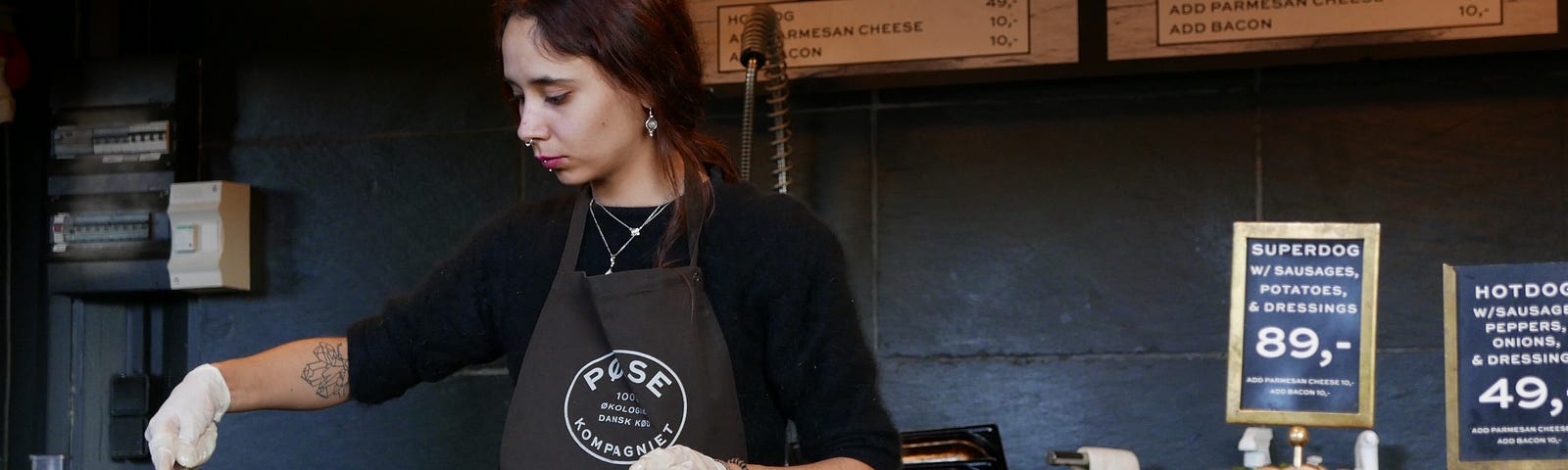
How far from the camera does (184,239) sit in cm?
359

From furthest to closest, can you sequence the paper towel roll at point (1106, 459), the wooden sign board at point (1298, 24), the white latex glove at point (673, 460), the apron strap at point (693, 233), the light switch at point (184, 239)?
the light switch at point (184, 239) < the wooden sign board at point (1298, 24) < the paper towel roll at point (1106, 459) < the apron strap at point (693, 233) < the white latex glove at point (673, 460)

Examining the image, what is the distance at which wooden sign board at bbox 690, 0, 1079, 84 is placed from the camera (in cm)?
324

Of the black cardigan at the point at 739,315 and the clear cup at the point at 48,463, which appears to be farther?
the clear cup at the point at 48,463

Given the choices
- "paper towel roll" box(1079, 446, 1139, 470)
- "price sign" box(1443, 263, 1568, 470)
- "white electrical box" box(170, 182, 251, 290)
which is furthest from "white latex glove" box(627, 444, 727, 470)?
"white electrical box" box(170, 182, 251, 290)

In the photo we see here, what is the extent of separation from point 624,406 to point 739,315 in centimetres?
16

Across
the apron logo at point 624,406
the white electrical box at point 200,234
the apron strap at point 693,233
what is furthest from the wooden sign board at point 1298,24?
the white electrical box at point 200,234

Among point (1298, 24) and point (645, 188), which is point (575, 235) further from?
point (1298, 24)

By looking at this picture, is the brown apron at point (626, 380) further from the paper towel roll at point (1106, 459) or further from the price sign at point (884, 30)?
the price sign at point (884, 30)

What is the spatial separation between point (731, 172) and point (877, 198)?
1576 millimetres

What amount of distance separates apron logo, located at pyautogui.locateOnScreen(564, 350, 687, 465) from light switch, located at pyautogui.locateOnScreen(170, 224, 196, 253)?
217 centimetres

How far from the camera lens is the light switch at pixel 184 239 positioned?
3586mm

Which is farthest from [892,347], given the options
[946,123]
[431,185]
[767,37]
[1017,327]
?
[431,185]

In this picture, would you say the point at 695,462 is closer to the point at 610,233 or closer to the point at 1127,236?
the point at 610,233

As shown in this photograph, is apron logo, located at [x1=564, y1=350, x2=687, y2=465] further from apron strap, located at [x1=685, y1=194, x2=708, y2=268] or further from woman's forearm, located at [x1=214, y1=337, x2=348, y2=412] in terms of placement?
woman's forearm, located at [x1=214, y1=337, x2=348, y2=412]
